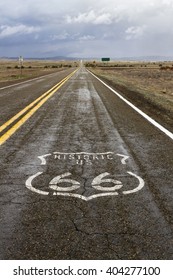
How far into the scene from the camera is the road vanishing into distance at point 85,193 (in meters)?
3.44

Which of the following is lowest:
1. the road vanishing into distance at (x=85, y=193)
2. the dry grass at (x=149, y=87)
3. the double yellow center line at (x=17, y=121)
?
the road vanishing into distance at (x=85, y=193)

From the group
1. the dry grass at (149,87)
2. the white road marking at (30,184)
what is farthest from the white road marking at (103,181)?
the dry grass at (149,87)

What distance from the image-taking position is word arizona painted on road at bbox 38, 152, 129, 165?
609 cm

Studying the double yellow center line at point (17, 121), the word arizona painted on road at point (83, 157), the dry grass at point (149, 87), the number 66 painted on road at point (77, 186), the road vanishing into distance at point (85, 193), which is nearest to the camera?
the road vanishing into distance at point (85, 193)

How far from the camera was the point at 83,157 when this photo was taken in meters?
6.36

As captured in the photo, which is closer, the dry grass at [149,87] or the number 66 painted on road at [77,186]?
the number 66 painted on road at [77,186]

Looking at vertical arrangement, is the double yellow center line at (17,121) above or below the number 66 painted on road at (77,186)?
above

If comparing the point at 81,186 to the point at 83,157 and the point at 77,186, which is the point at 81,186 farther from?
the point at 83,157

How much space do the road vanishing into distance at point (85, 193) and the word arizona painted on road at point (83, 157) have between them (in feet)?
0.05

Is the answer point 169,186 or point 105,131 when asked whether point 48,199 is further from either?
point 105,131

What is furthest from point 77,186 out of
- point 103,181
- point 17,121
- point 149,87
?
point 149,87

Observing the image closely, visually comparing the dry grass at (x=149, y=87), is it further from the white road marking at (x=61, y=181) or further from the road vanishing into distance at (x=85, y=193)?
the white road marking at (x=61, y=181)

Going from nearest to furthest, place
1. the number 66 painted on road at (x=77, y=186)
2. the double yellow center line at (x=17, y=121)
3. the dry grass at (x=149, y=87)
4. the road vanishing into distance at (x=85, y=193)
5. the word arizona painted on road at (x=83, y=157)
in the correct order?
the road vanishing into distance at (x=85, y=193) → the number 66 painted on road at (x=77, y=186) → the word arizona painted on road at (x=83, y=157) → the double yellow center line at (x=17, y=121) → the dry grass at (x=149, y=87)

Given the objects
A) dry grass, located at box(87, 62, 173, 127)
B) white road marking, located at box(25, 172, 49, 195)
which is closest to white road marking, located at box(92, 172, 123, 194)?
white road marking, located at box(25, 172, 49, 195)
